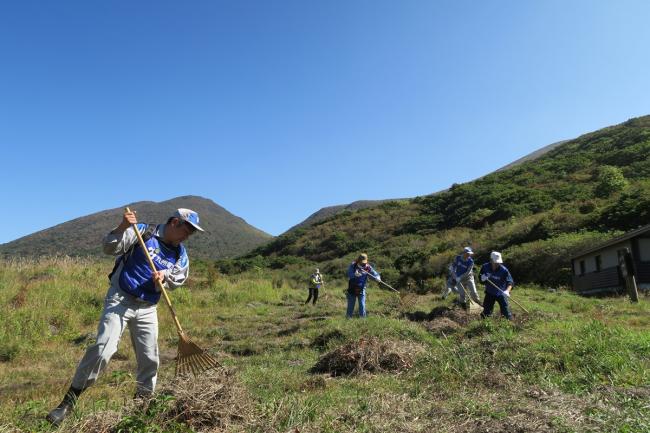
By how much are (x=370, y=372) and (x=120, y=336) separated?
10.9ft

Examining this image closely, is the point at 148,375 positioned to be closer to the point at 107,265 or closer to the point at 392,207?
the point at 107,265

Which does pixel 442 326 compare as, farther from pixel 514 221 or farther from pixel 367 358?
pixel 514 221

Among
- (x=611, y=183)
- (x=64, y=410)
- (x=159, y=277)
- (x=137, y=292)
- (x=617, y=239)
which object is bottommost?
(x=64, y=410)

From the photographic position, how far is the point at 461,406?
4.12m

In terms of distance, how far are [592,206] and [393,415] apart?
2969 centimetres

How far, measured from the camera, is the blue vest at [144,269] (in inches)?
165

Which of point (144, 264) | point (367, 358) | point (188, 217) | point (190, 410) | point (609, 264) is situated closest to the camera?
point (190, 410)

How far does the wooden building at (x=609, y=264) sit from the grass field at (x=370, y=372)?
767 cm

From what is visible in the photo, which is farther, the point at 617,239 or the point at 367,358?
the point at 617,239

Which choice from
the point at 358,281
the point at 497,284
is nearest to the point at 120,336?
the point at 358,281

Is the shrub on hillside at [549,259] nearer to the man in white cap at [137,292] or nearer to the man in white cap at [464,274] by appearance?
the man in white cap at [464,274]

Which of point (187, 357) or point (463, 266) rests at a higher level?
point (463, 266)

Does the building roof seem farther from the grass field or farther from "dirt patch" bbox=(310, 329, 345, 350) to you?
"dirt patch" bbox=(310, 329, 345, 350)

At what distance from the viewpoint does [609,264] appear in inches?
798
